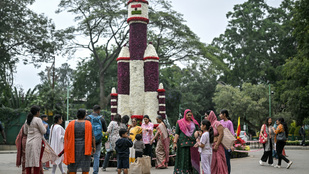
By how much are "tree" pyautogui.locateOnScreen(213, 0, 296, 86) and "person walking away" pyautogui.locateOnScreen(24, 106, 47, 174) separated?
35.4 m

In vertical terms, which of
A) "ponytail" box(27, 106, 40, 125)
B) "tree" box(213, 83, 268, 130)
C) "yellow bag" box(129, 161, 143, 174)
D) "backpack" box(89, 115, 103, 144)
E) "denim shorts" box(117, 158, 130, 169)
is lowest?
"yellow bag" box(129, 161, 143, 174)

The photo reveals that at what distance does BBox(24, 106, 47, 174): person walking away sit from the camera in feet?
25.5

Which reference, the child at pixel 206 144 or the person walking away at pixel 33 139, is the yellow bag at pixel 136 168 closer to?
the child at pixel 206 144

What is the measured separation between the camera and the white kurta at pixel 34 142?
777 centimetres

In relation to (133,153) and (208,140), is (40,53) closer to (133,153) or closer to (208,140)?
(133,153)

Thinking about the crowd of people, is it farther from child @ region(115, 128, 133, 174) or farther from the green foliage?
the green foliage

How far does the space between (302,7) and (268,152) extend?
1531 cm

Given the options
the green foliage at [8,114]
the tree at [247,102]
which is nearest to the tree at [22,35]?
the green foliage at [8,114]

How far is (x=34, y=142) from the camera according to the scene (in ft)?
25.6

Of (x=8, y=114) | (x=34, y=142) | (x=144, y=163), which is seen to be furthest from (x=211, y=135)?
(x=8, y=114)

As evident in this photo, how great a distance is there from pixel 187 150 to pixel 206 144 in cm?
62

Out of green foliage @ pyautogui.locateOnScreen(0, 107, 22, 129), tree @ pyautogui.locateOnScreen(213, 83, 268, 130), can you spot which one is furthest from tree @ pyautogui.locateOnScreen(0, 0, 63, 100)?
tree @ pyautogui.locateOnScreen(213, 83, 268, 130)

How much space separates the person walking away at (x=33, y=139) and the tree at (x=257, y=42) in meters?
35.4

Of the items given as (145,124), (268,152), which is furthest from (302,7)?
(145,124)
